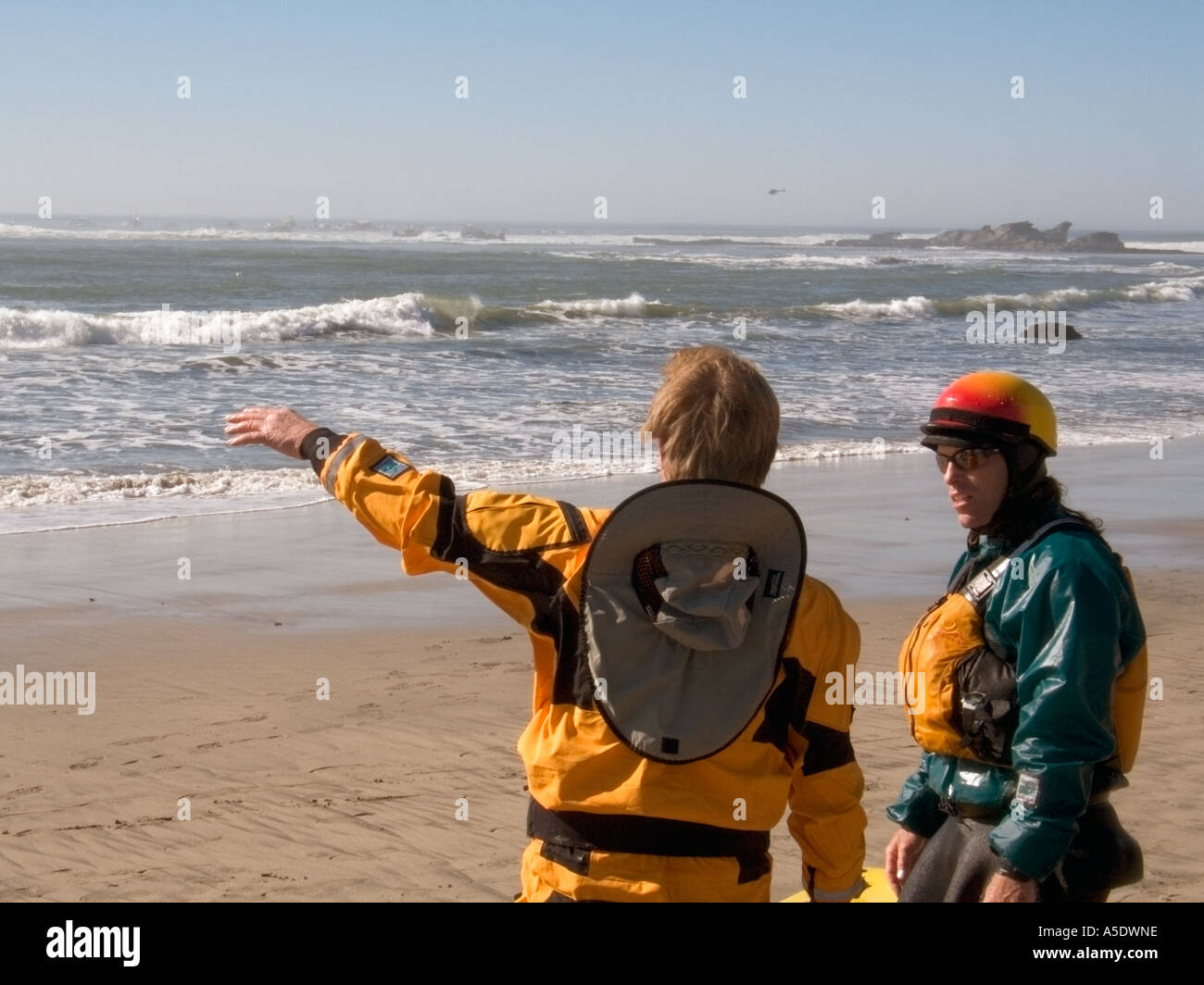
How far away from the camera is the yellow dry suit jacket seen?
208 cm

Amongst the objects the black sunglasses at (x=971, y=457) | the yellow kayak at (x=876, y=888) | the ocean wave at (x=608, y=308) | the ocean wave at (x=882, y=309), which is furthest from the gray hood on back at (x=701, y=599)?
the ocean wave at (x=882, y=309)

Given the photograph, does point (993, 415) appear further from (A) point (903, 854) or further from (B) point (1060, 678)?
(A) point (903, 854)

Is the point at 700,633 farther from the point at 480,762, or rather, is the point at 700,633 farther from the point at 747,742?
the point at 480,762

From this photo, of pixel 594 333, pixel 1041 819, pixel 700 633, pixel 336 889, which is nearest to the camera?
pixel 700 633

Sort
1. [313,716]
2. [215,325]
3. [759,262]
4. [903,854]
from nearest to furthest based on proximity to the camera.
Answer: [903,854], [313,716], [215,325], [759,262]

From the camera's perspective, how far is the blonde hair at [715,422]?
82.4 inches

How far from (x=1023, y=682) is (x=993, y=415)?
1.69ft

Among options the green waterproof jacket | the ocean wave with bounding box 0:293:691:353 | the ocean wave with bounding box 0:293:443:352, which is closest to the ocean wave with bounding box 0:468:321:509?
the green waterproof jacket

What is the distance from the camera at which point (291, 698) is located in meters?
6.18

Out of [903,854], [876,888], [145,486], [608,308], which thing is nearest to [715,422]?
[903,854]

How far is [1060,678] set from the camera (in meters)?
2.37

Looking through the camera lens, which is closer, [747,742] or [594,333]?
[747,742]

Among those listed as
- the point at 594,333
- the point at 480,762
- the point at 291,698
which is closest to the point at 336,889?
the point at 480,762

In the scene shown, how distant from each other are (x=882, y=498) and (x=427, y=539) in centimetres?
938
